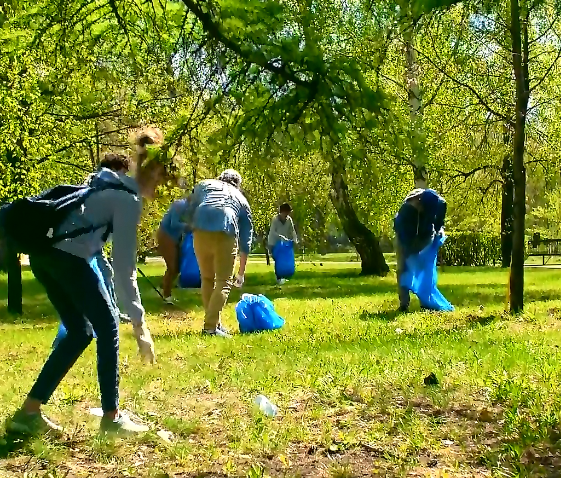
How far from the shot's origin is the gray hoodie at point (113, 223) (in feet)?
13.3

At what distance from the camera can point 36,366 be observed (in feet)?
22.8

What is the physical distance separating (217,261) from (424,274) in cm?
339

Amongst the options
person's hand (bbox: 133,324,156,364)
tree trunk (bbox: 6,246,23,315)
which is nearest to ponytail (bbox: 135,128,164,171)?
person's hand (bbox: 133,324,156,364)

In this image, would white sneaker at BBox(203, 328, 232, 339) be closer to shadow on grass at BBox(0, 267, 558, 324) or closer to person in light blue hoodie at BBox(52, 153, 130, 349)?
shadow on grass at BBox(0, 267, 558, 324)

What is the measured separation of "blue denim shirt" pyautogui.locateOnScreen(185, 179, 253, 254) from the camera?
8078 millimetres

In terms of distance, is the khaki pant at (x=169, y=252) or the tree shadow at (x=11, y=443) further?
the khaki pant at (x=169, y=252)

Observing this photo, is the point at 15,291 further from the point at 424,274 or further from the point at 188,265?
the point at 424,274

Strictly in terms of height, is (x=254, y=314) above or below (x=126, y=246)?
below

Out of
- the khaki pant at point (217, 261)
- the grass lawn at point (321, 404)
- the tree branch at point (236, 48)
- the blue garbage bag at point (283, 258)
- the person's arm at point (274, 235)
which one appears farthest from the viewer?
the blue garbage bag at point (283, 258)

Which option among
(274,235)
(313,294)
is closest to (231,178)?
(313,294)

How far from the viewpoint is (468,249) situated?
33.0 meters

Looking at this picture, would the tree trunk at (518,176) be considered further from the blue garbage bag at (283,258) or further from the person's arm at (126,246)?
the blue garbage bag at (283,258)

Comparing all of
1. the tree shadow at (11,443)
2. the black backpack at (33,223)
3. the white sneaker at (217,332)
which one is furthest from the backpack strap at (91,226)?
the white sneaker at (217,332)

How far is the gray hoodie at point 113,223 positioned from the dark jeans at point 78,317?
83 millimetres
